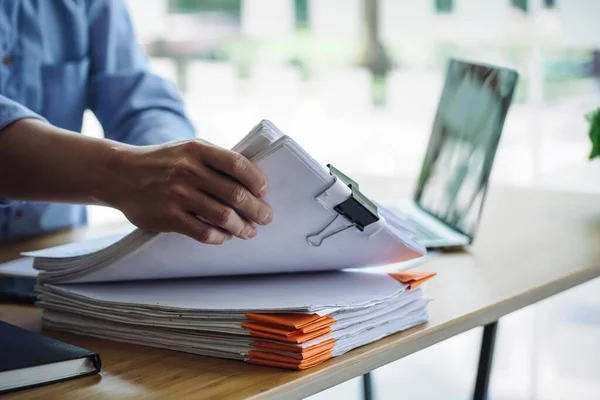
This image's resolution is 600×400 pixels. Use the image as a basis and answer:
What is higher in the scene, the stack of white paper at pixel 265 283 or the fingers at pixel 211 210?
the fingers at pixel 211 210

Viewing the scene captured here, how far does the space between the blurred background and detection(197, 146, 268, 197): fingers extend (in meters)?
1.70

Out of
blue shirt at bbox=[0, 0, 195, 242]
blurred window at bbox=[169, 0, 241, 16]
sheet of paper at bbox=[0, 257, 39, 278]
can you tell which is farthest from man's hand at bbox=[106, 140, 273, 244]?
blurred window at bbox=[169, 0, 241, 16]

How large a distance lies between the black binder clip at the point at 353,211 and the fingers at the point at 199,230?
0.09 meters

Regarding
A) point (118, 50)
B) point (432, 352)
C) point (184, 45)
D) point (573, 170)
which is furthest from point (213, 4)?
point (118, 50)

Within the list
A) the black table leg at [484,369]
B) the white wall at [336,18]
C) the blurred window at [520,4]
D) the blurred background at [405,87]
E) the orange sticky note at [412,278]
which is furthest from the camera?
the white wall at [336,18]

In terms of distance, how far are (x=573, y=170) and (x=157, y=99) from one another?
2850 mm

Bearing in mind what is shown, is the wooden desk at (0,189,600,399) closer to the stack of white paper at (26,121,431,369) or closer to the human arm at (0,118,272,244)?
the stack of white paper at (26,121,431,369)

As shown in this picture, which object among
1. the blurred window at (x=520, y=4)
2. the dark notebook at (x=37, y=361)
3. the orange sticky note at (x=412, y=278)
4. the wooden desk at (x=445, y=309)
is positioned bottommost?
the wooden desk at (x=445, y=309)

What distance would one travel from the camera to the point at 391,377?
2.45 metres

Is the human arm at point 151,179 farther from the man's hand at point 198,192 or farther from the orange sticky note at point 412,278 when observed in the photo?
Result: the orange sticky note at point 412,278

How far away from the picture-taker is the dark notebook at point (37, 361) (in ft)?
2.25

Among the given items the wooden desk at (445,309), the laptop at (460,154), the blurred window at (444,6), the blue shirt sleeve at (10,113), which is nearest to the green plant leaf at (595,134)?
the wooden desk at (445,309)

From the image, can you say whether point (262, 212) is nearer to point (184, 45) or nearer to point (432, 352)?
point (432, 352)

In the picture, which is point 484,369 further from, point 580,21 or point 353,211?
point 580,21
